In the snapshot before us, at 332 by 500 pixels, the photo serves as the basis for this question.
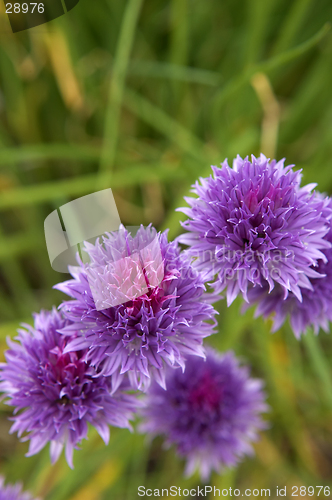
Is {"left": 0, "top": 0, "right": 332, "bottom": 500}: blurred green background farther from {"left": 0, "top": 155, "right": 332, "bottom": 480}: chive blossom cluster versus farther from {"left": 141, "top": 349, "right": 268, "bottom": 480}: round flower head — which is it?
{"left": 0, "top": 155, "right": 332, "bottom": 480}: chive blossom cluster

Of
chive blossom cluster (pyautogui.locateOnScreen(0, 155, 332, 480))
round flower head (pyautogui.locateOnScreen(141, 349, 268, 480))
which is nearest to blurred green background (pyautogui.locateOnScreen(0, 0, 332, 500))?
round flower head (pyautogui.locateOnScreen(141, 349, 268, 480))

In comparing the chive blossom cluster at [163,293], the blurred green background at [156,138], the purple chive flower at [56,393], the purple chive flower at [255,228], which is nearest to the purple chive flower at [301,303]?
the chive blossom cluster at [163,293]


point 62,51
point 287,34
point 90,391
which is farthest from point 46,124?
point 90,391

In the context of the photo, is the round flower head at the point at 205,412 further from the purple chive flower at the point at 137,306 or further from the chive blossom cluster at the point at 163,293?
the purple chive flower at the point at 137,306

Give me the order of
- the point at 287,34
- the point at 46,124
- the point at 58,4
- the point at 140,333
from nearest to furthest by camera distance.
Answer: the point at 140,333 → the point at 58,4 → the point at 287,34 → the point at 46,124

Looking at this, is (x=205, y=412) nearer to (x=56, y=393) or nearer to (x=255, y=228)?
(x=56, y=393)

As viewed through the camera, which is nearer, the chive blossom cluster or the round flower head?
the chive blossom cluster

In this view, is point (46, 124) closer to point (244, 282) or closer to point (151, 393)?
point (151, 393)
